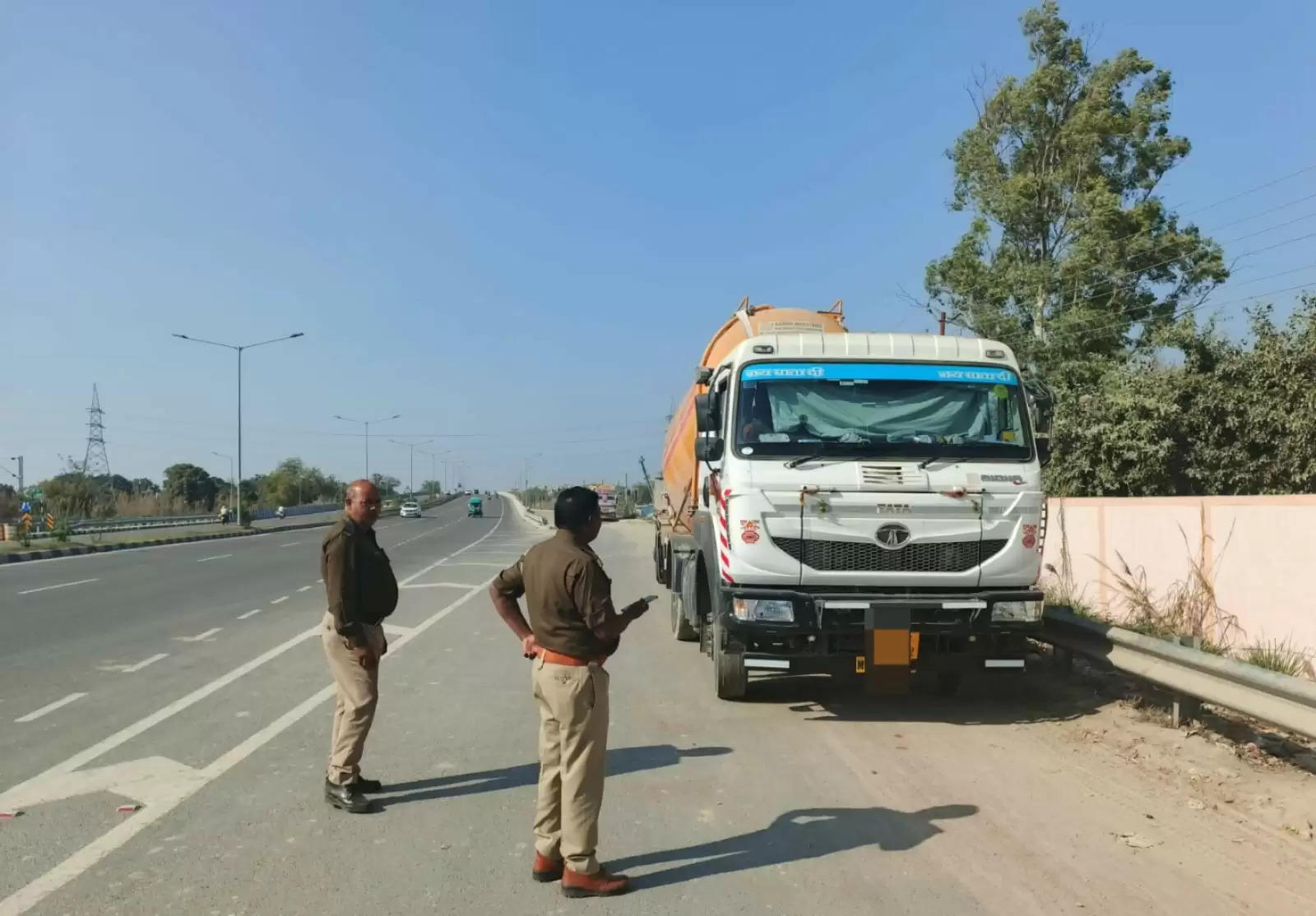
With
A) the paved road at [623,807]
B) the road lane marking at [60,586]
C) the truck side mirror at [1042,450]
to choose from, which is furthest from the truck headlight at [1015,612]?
the road lane marking at [60,586]

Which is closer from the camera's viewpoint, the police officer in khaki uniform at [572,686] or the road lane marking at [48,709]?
the police officer in khaki uniform at [572,686]

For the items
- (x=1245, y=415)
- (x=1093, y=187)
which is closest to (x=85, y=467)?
(x=1093, y=187)

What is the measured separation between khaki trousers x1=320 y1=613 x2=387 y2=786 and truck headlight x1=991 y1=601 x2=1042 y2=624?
14.0 ft

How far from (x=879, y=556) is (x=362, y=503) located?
3607mm

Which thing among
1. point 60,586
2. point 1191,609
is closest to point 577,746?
point 1191,609

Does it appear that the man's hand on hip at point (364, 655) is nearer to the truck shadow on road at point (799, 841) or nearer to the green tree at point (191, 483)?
the truck shadow on road at point (799, 841)

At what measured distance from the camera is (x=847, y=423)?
7863 millimetres

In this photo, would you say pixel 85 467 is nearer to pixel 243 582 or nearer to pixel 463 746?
pixel 243 582

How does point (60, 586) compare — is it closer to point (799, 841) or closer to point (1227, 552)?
point (799, 841)

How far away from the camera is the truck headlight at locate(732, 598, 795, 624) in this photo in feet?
24.1

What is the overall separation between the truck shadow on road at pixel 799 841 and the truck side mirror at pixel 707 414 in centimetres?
350

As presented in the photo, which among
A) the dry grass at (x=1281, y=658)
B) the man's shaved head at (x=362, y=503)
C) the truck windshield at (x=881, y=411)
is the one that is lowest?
the dry grass at (x=1281, y=658)

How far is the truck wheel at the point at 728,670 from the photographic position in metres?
8.18

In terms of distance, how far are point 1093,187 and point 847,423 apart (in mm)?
22225
